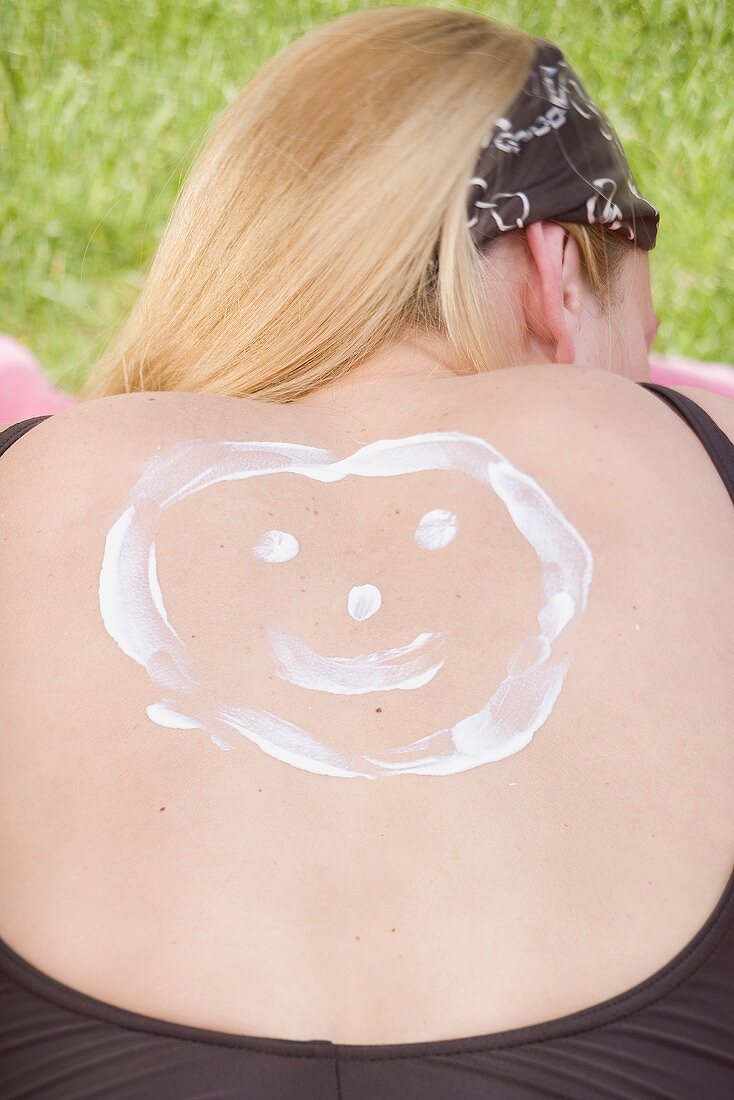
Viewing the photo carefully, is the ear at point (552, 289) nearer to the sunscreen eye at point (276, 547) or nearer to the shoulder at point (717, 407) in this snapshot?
the shoulder at point (717, 407)

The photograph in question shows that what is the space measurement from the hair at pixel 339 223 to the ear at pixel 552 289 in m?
0.04

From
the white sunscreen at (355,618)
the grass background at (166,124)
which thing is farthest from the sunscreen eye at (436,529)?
the grass background at (166,124)

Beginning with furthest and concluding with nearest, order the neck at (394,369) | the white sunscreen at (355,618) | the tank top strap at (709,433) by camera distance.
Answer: the neck at (394,369) < the tank top strap at (709,433) < the white sunscreen at (355,618)

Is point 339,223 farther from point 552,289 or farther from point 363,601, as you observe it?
point 363,601

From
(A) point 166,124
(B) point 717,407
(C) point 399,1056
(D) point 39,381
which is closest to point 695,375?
(B) point 717,407

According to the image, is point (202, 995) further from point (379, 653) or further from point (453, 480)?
point (453, 480)

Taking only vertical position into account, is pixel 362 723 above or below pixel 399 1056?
above

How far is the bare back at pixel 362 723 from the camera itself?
98 centimetres

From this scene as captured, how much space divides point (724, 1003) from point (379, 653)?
42 centimetres

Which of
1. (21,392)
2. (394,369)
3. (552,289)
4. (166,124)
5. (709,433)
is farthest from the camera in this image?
A: (166,124)

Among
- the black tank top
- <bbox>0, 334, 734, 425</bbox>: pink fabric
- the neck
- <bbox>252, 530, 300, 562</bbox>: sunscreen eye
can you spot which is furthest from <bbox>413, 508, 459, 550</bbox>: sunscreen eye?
<bbox>0, 334, 734, 425</bbox>: pink fabric

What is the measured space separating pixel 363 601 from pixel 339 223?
1.87ft

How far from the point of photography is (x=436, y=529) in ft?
3.82

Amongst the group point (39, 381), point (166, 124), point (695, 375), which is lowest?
point (695, 375)
